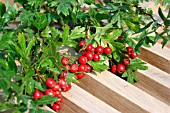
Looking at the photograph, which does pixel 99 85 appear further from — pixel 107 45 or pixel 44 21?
pixel 44 21

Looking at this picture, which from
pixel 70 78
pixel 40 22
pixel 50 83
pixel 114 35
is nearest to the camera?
pixel 50 83

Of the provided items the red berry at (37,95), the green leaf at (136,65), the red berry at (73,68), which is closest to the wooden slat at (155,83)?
the green leaf at (136,65)

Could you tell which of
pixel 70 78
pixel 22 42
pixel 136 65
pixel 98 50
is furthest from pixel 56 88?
pixel 136 65

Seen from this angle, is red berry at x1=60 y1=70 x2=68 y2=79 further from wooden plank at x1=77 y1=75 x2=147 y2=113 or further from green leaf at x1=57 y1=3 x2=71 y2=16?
green leaf at x1=57 y1=3 x2=71 y2=16

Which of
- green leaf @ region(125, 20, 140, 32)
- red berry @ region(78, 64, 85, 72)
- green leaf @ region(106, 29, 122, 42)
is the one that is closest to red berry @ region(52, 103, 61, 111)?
red berry @ region(78, 64, 85, 72)

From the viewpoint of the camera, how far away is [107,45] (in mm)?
1976

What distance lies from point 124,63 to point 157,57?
0.68 ft

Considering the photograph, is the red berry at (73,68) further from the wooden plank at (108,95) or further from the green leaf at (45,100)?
Result: the green leaf at (45,100)

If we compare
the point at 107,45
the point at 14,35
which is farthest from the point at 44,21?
the point at 107,45

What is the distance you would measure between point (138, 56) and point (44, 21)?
1.62ft

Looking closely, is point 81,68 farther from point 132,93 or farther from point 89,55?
point 132,93

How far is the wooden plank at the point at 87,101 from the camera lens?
1688 millimetres

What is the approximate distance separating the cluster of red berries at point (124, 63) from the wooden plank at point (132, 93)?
33mm

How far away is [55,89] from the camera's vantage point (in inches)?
65.1
